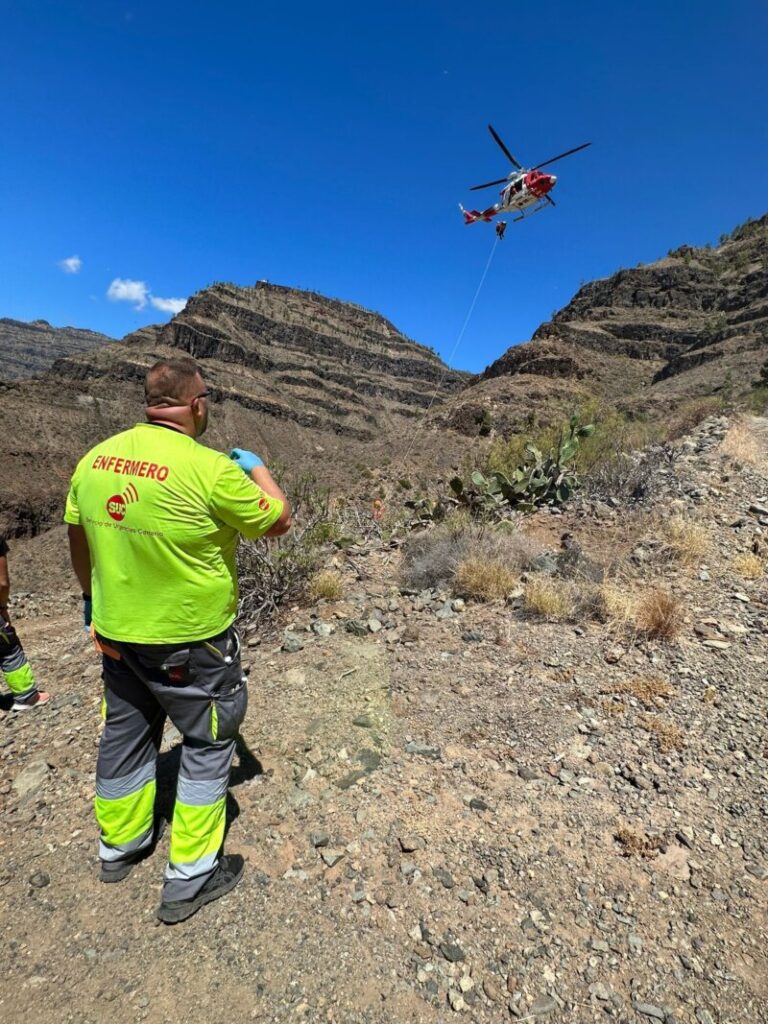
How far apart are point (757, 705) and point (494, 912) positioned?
7.76ft

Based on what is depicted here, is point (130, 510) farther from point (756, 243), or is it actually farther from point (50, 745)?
point (756, 243)

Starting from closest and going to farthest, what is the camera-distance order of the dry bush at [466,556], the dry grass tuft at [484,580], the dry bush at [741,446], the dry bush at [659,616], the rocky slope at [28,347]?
the dry bush at [659,616] → the dry grass tuft at [484,580] → the dry bush at [466,556] → the dry bush at [741,446] → the rocky slope at [28,347]

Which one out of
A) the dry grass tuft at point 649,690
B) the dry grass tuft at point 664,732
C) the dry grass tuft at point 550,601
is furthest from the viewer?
the dry grass tuft at point 550,601

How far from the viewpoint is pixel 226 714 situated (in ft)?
6.89

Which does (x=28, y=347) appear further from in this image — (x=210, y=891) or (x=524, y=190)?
(x=210, y=891)

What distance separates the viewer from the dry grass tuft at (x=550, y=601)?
171 inches

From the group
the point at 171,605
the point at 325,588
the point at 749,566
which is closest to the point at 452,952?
the point at 171,605

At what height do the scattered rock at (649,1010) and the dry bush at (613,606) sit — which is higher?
the dry bush at (613,606)

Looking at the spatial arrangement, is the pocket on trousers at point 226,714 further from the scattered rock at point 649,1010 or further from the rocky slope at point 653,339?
the rocky slope at point 653,339

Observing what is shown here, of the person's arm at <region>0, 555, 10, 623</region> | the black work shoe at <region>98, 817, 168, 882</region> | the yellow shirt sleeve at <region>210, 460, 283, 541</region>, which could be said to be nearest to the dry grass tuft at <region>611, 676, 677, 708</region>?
the yellow shirt sleeve at <region>210, 460, 283, 541</region>

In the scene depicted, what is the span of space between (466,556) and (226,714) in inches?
140

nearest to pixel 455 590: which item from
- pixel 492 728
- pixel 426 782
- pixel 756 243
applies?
pixel 492 728

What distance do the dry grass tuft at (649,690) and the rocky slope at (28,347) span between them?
587 feet

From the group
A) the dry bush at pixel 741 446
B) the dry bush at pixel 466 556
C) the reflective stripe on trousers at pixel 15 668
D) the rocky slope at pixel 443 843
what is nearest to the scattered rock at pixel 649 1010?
the rocky slope at pixel 443 843
